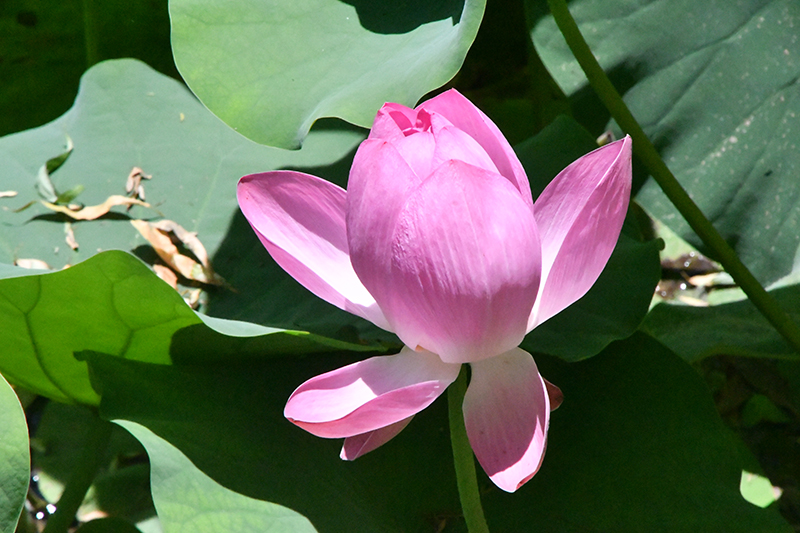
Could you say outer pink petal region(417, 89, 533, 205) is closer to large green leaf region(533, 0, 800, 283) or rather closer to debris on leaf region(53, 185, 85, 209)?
large green leaf region(533, 0, 800, 283)

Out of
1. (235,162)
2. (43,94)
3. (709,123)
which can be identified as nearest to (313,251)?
(235,162)

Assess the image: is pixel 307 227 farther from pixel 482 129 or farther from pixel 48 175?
pixel 48 175

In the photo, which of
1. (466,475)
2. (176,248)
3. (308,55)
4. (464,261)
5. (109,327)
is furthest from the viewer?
(176,248)

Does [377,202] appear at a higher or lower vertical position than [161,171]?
higher

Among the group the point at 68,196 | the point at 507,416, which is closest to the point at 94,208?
the point at 68,196

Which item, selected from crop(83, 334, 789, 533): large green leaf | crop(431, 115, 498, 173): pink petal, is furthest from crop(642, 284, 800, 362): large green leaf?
crop(431, 115, 498, 173): pink petal

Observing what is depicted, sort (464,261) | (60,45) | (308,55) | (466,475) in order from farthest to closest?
1. (60,45)
2. (308,55)
3. (466,475)
4. (464,261)

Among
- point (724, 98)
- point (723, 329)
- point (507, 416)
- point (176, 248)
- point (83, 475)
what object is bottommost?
point (83, 475)
